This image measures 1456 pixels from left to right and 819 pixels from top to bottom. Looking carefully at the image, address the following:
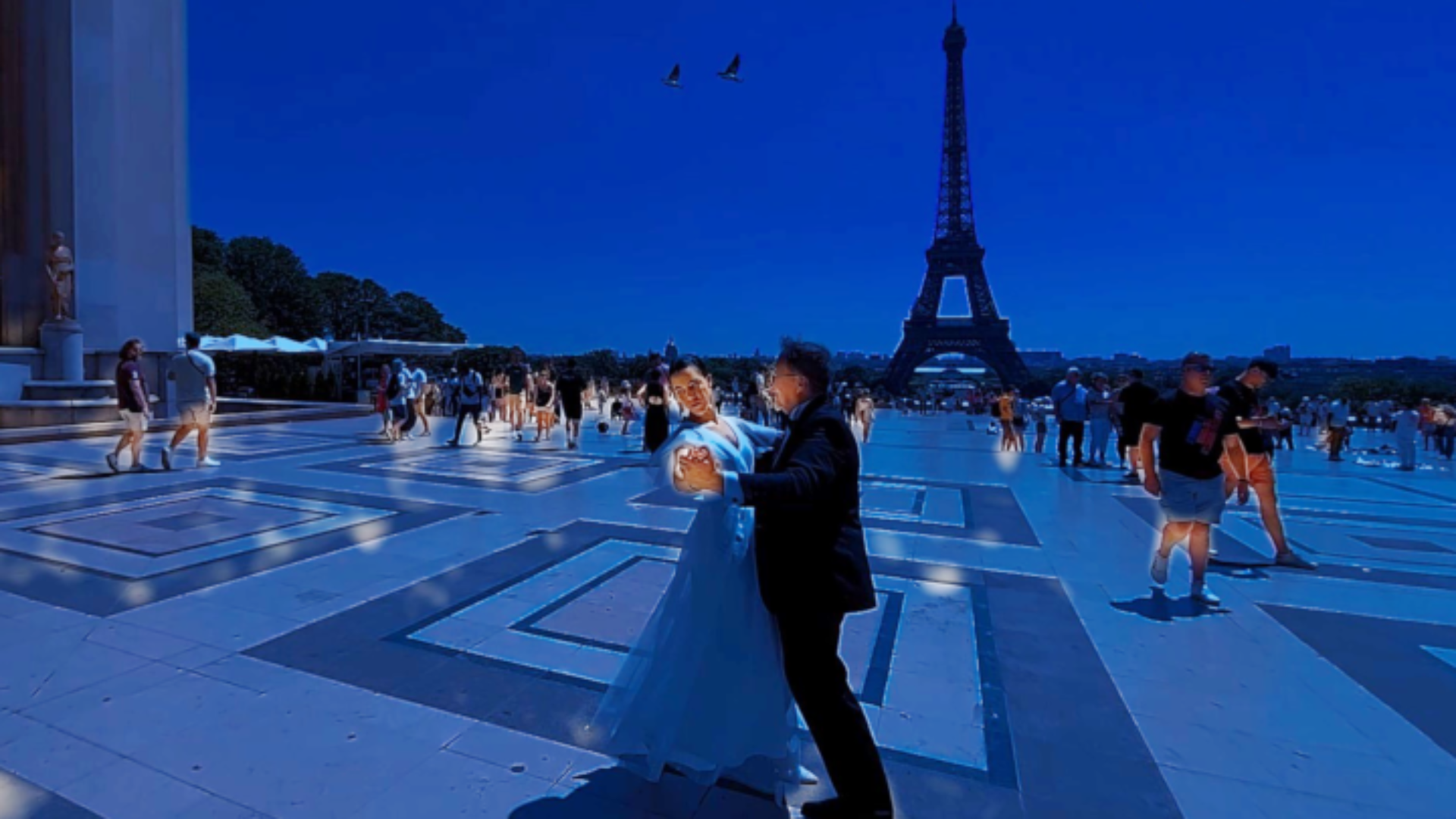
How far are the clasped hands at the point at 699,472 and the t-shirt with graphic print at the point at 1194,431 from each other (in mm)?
4148

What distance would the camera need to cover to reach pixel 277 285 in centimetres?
5522

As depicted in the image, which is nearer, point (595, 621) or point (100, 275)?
point (595, 621)

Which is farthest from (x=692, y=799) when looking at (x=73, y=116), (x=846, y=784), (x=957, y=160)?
(x=957, y=160)

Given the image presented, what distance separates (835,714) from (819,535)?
0.58m

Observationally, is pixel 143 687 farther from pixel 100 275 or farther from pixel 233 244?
pixel 233 244

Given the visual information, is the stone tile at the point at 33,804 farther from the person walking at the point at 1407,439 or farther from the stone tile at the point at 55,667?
the person walking at the point at 1407,439

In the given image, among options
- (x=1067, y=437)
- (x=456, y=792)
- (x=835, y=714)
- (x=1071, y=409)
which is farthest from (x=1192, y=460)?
(x=1067, y=437)

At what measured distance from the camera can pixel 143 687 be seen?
3.12 meters

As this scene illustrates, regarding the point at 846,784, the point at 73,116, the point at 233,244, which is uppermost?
the point at 233,244

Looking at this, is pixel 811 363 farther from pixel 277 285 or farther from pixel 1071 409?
pixel 277 285

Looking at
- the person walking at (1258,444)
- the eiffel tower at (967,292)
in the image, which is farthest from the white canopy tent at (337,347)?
the eiffel tower at (967,292)

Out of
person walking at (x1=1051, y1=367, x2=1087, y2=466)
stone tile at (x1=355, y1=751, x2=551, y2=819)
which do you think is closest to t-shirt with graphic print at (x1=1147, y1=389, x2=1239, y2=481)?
stone tile at (x1=355, y1=751, x2=551, y2=819)

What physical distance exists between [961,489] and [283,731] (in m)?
8.23

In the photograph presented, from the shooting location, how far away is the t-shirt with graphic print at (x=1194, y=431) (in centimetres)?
466
